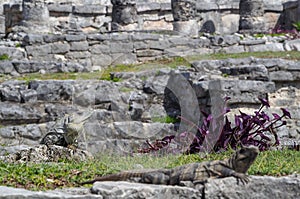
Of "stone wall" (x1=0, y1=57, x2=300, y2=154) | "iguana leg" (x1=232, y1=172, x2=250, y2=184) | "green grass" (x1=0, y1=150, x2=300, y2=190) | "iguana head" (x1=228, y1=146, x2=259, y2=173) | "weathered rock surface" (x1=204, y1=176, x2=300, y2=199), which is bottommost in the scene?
"stone wall" (x1=0, y1=57, x2=300, y2=154)

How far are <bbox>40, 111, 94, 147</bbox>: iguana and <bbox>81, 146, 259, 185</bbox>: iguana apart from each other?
2.73 metres

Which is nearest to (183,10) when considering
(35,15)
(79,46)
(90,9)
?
(90,9)

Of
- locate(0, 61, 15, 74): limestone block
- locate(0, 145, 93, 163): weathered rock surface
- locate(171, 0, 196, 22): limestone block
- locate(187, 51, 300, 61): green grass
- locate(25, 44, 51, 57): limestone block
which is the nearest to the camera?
locate(0, 145, 93, 163): weathered rock surface

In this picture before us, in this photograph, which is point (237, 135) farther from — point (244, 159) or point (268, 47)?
point (268, 47)

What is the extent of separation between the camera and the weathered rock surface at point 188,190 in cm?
535

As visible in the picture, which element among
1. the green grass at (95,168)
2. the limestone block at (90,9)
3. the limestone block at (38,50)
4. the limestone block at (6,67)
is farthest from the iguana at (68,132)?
the limestone block at (90,9)

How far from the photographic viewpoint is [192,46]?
15492 mm

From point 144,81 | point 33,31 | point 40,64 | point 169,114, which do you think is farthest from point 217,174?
point 33,31

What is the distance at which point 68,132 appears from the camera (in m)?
8.50

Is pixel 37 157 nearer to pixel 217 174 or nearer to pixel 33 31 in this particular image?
pixel 217 174

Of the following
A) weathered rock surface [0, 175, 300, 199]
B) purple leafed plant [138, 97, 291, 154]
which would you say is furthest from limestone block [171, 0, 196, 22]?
weathered rock surface [0, 175, 300, 199]

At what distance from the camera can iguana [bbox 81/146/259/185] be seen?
5.66 metres

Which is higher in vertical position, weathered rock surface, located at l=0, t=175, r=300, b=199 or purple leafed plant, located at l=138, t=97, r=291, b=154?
weathered rock surface, located at l=0, t=175, r=300, b=199

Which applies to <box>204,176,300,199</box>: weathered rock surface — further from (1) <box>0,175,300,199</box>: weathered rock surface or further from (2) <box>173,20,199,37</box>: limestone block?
(2) <box>173,20,199,37</box>: limestone block
